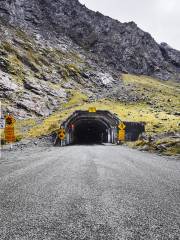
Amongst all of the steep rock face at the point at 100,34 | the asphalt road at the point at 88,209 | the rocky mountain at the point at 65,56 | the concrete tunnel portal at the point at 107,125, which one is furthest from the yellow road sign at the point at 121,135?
the steep rock face at the point at 100,34

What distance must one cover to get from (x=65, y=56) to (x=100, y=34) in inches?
1507

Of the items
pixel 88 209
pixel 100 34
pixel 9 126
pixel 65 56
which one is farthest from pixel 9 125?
pixel 100 34

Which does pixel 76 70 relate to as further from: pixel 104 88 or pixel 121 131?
pixel 121 131

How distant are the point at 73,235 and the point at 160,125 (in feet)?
156

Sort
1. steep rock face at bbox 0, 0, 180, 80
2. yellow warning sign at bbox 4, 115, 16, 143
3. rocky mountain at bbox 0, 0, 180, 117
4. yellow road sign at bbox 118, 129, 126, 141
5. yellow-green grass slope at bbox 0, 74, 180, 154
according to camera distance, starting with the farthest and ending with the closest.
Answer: steep rock face at bbox 0, 0, 180, 80 < rocky mountain at bbox 0, 0, 180, 117 < yellow-green grass slope at bbox 0, 74, 180, 154 < yellow road sign at bbox 118, 129, 126, 141 < yellow warning sign at bbox 4, 115, 16, 143

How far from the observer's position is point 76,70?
3922 inches

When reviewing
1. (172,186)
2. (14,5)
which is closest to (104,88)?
(14,5)

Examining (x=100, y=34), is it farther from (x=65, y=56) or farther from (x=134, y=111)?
(x=134, y=111)

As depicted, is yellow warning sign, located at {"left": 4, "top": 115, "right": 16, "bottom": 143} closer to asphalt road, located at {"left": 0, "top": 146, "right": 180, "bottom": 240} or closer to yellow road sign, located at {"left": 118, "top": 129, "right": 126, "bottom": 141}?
asphalt road, located at {"left": 0, "top": 146, "right": 180, "bottom": 240}

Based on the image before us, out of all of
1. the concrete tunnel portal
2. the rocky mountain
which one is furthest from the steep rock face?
the concrete tunnel portal

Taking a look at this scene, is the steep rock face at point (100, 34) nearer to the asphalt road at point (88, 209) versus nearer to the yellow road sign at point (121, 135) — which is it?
the yellow road sign at point (121, 135)

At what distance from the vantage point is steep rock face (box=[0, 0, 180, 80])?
397 ft

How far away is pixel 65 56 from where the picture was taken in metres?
106

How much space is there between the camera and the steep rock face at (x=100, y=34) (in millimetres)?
120875
